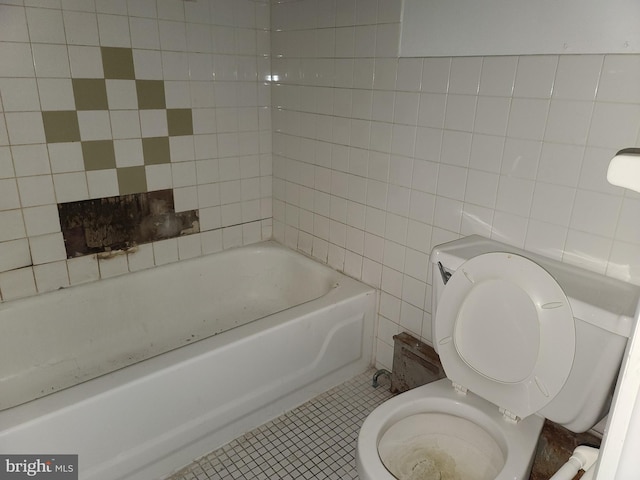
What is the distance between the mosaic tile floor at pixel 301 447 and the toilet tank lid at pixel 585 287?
836 millimetres

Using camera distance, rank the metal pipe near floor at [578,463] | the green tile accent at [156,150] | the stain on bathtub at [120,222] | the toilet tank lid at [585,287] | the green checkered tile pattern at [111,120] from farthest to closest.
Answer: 1. the green tile accent at [156,150]
2. the stain on bathtub at [120,222]
3. the green checkered tile pattern at [111,120]
4. the toilet tank lid at [585,287]
5. the metal pipe near floor at [578,463]

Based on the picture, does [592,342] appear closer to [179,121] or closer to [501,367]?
[501,367]

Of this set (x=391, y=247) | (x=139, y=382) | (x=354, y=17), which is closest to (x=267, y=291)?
(x=391, y=247)

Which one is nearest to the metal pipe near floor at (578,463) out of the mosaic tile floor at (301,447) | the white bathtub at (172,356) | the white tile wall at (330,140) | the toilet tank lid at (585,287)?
the toilet tank lid at (585,287)

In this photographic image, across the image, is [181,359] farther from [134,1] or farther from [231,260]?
[134,1]

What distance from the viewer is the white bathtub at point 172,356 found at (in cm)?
143

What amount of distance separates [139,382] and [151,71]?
1.30 m

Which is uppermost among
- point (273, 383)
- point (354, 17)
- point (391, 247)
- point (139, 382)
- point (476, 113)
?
point (354, 17)

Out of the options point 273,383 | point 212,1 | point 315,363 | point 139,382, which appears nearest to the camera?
point 139,382

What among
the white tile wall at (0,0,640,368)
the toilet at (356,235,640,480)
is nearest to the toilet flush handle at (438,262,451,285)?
the toilet at (356,235,640,480)

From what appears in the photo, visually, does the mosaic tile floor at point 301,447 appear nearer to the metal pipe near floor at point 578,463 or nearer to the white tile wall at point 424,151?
the white tile wall at point 424,151

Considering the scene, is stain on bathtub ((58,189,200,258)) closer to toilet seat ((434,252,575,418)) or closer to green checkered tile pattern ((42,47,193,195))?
green checkered tile pattern ((42,47,193,195))

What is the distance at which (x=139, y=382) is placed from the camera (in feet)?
4.83

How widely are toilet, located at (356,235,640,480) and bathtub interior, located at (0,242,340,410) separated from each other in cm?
83
